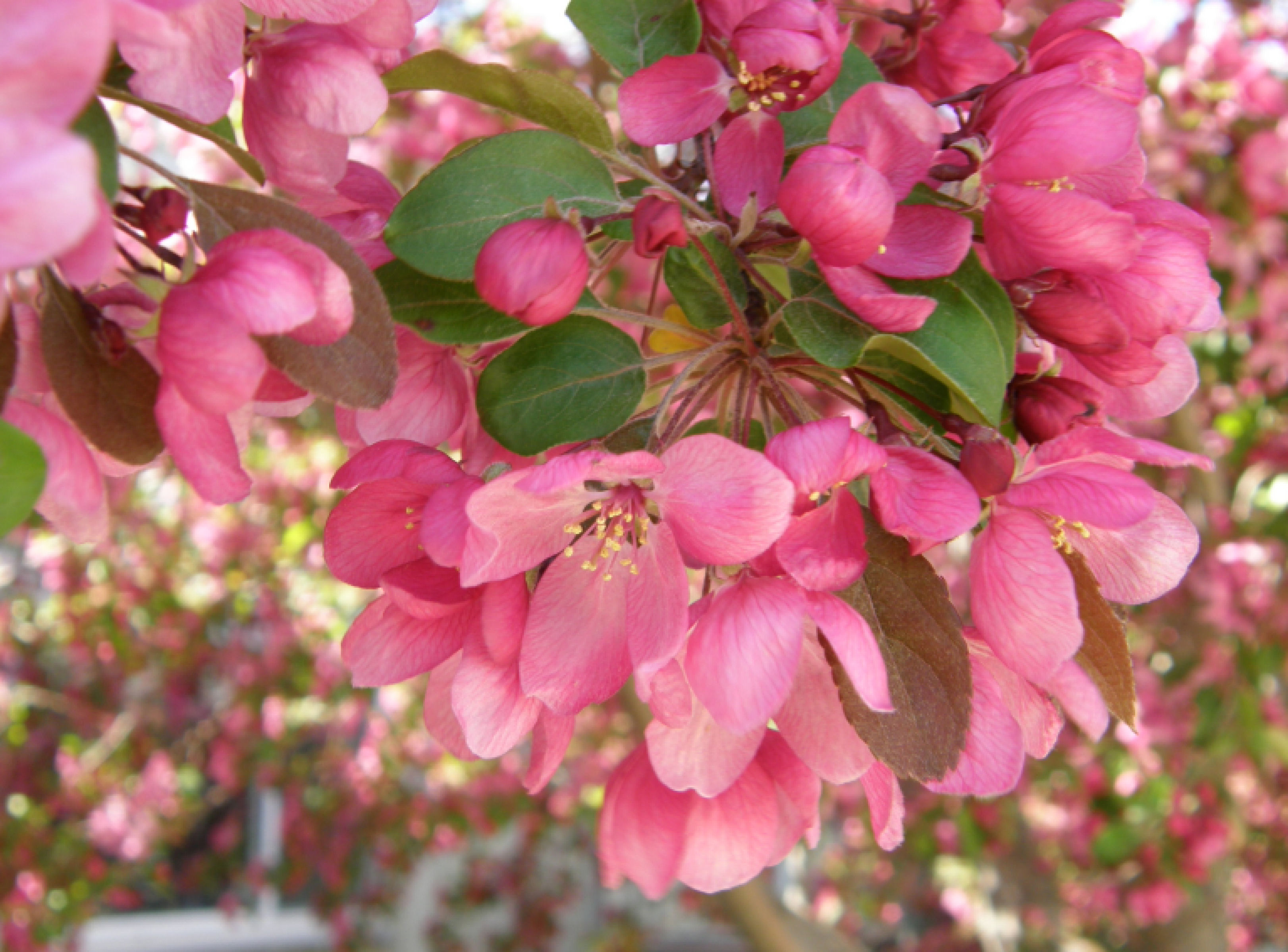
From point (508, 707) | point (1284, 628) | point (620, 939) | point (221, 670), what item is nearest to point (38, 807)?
point (221, 670)

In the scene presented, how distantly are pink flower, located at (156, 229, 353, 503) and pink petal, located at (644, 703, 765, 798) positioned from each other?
35 cm

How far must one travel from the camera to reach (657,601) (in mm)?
641

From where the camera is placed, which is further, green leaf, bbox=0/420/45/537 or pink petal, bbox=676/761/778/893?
pink petal, bbox=676/761/778/893

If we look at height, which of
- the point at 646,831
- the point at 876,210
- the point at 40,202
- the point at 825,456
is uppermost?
the point at 40,202

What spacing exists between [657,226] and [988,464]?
0.84 feet

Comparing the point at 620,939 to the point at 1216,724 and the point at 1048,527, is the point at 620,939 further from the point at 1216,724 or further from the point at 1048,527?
the point at 1048,527

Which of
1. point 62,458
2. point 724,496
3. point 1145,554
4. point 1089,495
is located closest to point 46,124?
point 62,458

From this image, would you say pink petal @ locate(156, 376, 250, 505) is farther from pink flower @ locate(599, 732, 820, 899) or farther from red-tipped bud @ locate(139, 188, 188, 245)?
pink flower @ locate(599, 732, 820, 899)

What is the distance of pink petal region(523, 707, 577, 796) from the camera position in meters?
0.68

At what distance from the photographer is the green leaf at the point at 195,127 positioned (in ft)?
1.96

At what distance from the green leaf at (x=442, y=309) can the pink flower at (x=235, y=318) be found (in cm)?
12

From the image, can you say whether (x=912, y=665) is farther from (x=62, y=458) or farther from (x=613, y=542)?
(x=62, y=458)

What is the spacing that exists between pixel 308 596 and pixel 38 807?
4.14ft

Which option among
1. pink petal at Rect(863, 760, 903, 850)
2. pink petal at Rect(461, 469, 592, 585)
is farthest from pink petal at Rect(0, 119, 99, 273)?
pink petal at Rect(863, 760, 903, 850)
